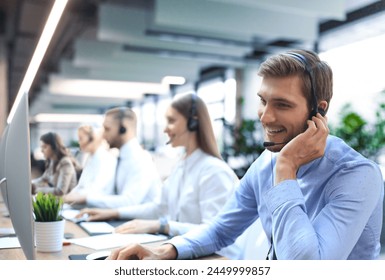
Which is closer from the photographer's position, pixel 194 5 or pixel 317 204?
pixel 317 204

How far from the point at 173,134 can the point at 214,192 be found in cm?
32

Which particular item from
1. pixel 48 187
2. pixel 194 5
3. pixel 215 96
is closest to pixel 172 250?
pixel 48 187

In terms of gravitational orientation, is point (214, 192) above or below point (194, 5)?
below

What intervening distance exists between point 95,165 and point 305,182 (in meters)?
0.98

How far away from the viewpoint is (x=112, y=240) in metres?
1.22

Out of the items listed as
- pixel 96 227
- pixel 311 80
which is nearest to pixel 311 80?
pixel 311 80

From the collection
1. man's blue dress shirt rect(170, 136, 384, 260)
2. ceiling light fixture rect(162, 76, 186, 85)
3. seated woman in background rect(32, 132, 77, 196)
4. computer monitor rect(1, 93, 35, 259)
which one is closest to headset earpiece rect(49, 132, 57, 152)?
seated woman in background rect(32, 132, 77, 196)

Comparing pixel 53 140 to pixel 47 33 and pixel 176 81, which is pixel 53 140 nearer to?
pixel 47 33

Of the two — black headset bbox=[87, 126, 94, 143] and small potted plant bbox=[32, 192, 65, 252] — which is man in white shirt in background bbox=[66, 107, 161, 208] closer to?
black headset bbox=[87, 126, 94, 143]

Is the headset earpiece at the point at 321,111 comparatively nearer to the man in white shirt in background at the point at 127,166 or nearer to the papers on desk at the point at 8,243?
the papers on desk at the point at 8,243

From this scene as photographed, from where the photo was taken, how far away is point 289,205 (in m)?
0.83

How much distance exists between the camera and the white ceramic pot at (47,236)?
1.13m
